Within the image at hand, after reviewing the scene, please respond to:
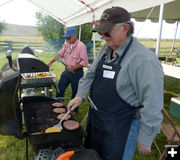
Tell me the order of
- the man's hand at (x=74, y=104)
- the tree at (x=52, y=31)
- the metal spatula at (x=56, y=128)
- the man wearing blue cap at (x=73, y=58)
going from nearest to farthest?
the metal spatula at (x=56, y=128)
the man's hand at (x=74, y=104)
the man wearing blue cap at (x=73, y=58)
the tree at (x=52, y=31)

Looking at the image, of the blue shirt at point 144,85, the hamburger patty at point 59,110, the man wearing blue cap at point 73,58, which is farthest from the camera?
the man wearing blue cap at point 73,58

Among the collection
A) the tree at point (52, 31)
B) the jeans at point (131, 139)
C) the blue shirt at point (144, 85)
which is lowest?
the jeans at point (131, 139)

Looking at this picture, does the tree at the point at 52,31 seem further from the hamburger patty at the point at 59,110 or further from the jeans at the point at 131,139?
the jeans at the point at 131,139

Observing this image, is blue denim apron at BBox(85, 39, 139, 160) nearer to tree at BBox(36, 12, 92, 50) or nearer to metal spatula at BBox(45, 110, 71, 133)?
metal spatula at BBox(45, 110, 71, 133)

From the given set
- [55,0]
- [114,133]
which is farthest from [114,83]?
[55,0]

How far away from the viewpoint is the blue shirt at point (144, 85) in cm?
105

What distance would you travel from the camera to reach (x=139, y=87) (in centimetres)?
112

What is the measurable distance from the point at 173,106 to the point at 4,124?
144 inches

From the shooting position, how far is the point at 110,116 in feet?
4.23

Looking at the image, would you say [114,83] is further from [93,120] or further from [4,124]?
[4,124]

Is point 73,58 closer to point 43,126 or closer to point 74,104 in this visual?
point 74,104

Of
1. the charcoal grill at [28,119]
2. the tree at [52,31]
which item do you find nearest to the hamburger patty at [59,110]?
the charcoal grill at [28,119]

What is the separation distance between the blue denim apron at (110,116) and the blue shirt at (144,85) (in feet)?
0.17

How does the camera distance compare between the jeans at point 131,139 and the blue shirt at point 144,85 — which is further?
the jeans at point 131,139
